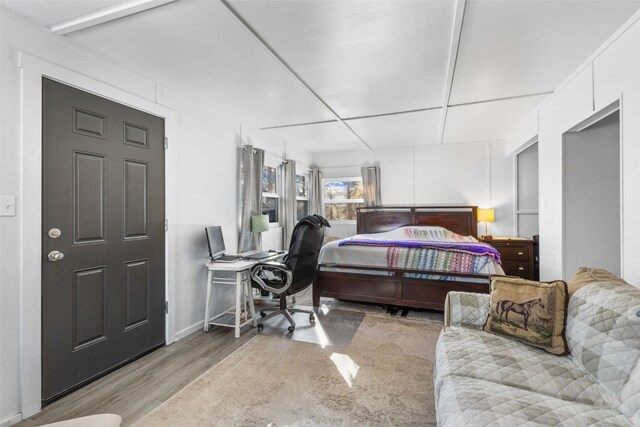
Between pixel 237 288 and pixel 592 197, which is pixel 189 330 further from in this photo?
pixel 592 197

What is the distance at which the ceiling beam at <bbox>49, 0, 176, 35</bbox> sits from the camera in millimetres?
1570

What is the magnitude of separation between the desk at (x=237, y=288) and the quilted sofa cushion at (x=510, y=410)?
2043mm

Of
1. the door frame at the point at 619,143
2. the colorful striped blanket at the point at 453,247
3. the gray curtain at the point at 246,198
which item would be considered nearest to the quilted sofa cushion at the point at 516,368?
the door frame at the point at 619,143

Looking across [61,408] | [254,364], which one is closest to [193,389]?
[254,364]

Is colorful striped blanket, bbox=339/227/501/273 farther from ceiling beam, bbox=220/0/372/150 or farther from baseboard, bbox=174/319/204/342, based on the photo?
baseboard, bbox=174/319/204/342

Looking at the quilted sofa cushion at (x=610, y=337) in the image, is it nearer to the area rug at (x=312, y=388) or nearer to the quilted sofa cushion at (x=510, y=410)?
the quilted sofa cushion at (x=510, y=410)

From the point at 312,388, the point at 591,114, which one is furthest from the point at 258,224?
the point at 591,114

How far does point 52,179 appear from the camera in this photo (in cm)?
187

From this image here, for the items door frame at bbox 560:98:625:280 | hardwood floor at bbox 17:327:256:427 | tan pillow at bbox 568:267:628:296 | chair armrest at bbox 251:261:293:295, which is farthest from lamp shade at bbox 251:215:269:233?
door frame at bbox 560:98:625:280

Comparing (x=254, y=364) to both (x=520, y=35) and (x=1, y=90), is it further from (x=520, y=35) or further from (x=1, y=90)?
(x=520, y=35)

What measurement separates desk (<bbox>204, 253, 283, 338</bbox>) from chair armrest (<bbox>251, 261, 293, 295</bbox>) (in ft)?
0.27

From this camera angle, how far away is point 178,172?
2805 millimetres

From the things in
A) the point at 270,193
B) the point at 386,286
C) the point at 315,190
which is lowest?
the point at 386,286

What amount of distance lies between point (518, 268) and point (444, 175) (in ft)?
6.11
